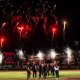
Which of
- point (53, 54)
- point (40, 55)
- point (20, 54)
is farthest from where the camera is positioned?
point (40, 55)

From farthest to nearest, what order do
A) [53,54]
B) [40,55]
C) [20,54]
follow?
[40,55] → [20,54] → [53,54]

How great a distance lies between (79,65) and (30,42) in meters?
22.4

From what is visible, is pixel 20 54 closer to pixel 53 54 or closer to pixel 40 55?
pixel 40 55

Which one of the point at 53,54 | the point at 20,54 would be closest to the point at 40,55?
the point at 53,54

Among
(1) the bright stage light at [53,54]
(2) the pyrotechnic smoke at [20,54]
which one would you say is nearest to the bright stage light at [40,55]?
(1) the bright stage light at [53,54]

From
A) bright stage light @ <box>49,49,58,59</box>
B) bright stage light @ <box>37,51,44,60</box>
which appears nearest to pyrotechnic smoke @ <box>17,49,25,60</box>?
bright stage light @ <box>37,51,44,60</box>

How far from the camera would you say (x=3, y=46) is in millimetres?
101125

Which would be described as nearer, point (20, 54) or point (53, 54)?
point (53, 54)

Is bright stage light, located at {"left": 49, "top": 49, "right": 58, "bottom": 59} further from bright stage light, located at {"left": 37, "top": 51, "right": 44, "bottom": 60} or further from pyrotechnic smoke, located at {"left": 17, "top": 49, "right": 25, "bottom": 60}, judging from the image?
pyrotechnic smoke, located at {"left": 17, "top": 49, "right": 25, "bottom": 60}

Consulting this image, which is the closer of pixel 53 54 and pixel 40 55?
pixel 53 54

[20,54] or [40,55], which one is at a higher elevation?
[20,54]

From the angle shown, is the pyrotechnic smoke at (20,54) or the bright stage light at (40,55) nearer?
the pyrotechnic smoke at (20,54)

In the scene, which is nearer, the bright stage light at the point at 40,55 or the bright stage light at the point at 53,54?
→ the bright stage light at the point at 53,54

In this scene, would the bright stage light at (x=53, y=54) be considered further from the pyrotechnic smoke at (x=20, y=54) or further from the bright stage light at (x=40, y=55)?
the pyrotechnic smoke at (x=20, y=54)
